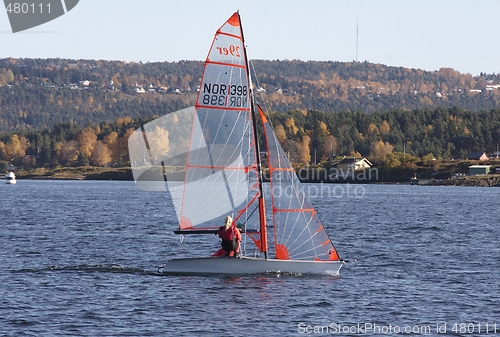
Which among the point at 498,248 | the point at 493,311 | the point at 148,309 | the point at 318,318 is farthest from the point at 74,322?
the point at 498,248

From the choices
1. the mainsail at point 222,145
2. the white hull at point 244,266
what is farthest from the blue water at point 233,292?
the mainsail at point 222,145

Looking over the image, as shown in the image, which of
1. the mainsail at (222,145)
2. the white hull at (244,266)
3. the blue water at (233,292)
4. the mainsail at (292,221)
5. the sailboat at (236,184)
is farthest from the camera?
the mainsail at (292,221)

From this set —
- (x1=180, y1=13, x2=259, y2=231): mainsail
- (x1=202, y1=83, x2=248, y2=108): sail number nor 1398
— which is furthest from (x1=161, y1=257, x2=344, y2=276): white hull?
(x1=202, y1=83, x2=248, y2=108): sail number nor 1398

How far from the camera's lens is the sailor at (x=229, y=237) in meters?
31.2

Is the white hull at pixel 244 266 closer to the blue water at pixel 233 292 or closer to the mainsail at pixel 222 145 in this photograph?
the blue water at pixel 233 292

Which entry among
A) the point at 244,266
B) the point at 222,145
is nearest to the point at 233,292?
the point at 244,266

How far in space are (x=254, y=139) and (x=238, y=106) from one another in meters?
1.42

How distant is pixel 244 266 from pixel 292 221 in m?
2.66

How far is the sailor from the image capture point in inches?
1228

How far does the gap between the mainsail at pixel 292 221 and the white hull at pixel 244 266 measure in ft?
1.51

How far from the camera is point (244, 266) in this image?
31.6 meters

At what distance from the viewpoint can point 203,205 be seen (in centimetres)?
3194

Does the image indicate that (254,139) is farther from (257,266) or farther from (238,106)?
(257,266)

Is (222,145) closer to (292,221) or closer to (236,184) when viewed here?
(236,184)
